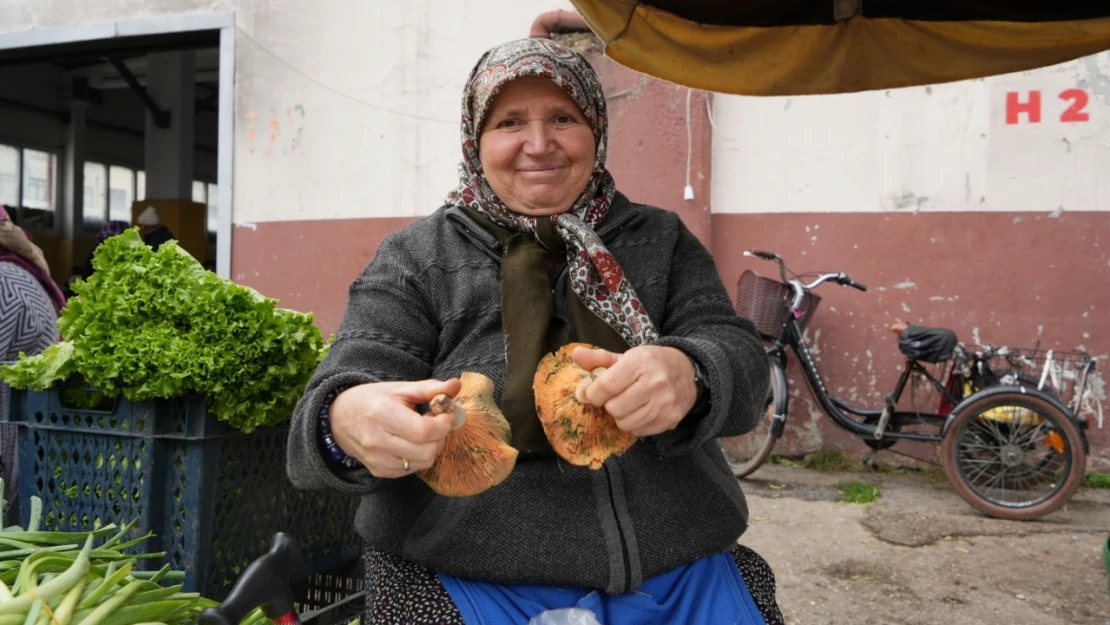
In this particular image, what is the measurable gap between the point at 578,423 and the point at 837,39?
1495mm

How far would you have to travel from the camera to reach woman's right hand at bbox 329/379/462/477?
1176 mm

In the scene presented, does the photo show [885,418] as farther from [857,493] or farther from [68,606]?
[68,606]

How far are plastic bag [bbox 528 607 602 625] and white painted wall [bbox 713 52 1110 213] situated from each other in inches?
174

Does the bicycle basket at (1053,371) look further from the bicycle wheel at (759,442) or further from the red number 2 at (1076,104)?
the red number 2 at (1076,104)

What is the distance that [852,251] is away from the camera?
5.40 m

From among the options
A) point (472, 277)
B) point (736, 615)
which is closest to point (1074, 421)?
point (736, 615)

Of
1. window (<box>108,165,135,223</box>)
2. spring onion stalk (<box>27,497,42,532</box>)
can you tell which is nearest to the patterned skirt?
spring onion stalk (<box>27,497,42,532</box>)

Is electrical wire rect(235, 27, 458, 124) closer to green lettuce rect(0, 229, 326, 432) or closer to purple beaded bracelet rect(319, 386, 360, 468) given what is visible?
green lettuce rect(0, 229, 326, 432)

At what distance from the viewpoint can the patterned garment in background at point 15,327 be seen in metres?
2.62

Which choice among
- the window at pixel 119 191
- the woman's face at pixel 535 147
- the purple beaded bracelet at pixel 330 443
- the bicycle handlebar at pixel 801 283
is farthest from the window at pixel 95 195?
the purple beaded bracelet at pixel 330 443

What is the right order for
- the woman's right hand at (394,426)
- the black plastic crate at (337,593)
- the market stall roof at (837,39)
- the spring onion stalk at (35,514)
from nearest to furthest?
the woman's right hand at (394,426)
the spring onion stalk at (35,514)
the black plastic crate at (337,593)
the market stall roof at (837,39)

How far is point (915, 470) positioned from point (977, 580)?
178 cm

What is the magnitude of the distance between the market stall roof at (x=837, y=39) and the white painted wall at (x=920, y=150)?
3.11m

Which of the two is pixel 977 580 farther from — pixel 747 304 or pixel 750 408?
pixel 750 408
